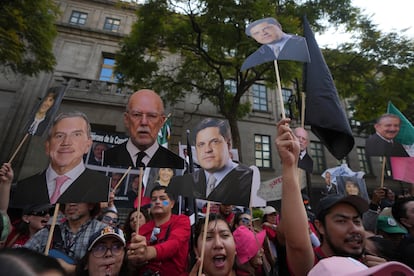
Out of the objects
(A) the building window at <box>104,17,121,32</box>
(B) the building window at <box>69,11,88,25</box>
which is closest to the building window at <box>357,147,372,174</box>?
(A) the building window at <box>104,17,121,32</box>

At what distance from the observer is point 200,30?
8.56m

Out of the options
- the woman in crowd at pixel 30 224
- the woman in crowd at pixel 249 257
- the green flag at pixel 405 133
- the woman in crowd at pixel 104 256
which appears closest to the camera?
the woman in crowd at pixel 104 256

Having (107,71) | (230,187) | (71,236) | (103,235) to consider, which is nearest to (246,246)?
(230,187)

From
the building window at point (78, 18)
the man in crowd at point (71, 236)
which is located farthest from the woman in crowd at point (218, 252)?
the building window at point (78, 18)

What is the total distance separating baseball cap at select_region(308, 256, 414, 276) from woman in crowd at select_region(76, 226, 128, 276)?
1479mm

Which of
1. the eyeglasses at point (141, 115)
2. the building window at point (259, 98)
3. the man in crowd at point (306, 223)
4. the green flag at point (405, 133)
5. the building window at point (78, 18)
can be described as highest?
the building window at point (78, 18)

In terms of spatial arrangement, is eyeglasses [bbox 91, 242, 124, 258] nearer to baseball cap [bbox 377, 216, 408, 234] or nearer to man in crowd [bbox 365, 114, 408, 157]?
baseball cap [bbox 377, 216, 408, 234]

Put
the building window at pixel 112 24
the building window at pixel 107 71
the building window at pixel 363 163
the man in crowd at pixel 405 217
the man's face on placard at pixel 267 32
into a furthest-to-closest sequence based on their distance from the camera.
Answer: the building window at pixel 363 163 < the building window at pixel 112 24 < the building window at pixel 107 71 < the man's face on placard at pixel 267 32 < the man in crowd at pixel 405 217

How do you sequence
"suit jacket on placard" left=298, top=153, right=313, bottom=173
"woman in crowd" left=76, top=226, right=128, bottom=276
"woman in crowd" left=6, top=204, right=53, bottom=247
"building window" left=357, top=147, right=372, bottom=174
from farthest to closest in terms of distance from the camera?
"building window" left=357, top=147, right=372, bottom=174 → "suit jacket on placard" left=298, top=153, right=313, bottom=173 → "woman in crowd" left=6, top=204, right=53, bottom=247 → "woman in crowd" left=76, top=226, right=128, bottom=276

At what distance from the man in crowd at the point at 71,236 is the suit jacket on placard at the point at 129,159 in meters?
0.48

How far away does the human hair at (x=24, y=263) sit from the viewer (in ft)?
2.77

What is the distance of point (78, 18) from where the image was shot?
13758mm

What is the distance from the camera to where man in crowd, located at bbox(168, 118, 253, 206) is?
6.72ft

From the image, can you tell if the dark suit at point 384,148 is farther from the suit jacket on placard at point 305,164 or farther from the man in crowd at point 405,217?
the man in crowd at point 405,217
